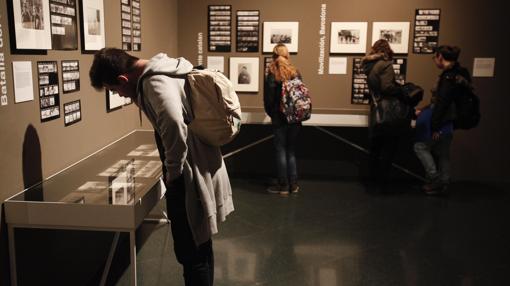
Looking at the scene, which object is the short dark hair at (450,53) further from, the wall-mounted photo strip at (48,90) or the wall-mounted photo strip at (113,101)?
the wall-mounted photo strip at (48,90)

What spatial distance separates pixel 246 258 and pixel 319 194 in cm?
162

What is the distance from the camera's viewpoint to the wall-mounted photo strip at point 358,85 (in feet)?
17.1

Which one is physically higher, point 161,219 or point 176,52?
point 176,52

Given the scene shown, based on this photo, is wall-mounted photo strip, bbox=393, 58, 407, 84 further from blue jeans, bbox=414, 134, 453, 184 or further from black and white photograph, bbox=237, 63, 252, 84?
black and white photograph, bbox=237, 63, 252, 84

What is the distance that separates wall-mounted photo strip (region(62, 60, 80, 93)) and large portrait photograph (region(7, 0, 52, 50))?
0.71 feet

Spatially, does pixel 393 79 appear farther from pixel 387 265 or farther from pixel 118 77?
pixel 118 77

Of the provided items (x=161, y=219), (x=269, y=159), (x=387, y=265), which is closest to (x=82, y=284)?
(x=161, y=219)

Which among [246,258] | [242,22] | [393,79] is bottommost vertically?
[246,258]

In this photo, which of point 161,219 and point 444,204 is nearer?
point 161,219


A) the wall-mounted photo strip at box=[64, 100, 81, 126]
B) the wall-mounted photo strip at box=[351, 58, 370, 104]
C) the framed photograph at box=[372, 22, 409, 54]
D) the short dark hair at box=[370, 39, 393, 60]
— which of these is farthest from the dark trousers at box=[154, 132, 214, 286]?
the framed photograph at box=[372, 22, 409, 54]

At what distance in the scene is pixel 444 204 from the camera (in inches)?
177

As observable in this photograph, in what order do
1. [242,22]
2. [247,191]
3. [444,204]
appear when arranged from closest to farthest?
[444,204]
[247,191]
[242,22]

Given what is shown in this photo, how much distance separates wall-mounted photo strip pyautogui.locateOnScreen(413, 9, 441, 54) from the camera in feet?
16.5

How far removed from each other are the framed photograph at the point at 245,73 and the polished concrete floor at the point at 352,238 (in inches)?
40.0
